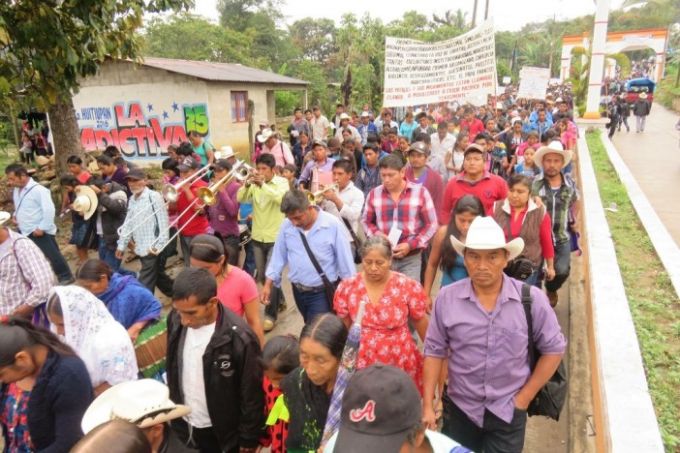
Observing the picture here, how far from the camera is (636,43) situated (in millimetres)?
41156

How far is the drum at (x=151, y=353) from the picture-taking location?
3320mm

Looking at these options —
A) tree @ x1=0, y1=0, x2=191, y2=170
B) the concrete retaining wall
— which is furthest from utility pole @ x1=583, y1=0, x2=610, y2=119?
tree @ x1=0, y1=0, x2=191, y2=170

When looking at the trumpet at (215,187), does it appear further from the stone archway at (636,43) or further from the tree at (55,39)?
the stone archway at (636,43)

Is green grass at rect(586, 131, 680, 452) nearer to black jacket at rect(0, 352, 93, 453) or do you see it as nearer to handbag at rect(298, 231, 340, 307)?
handbag at rect(298, 231, 340, 307)

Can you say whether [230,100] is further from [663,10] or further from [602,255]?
[663,10]

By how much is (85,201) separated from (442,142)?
5.65 meters

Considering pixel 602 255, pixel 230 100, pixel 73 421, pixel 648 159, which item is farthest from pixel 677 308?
pixel 230 100

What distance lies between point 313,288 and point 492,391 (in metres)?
1.91

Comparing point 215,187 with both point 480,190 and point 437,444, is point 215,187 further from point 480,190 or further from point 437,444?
point 437,444

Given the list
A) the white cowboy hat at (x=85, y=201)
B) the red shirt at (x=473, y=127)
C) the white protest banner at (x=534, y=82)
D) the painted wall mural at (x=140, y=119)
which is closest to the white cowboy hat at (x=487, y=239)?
the white cowboy hat at (x=85, y=201)

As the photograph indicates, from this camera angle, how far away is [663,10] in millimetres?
47312

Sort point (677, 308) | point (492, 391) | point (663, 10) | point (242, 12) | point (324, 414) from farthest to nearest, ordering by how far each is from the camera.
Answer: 1. point (663, 10)
2. point (242, 12)
3. point (677, 308)
4. point (492, 391)
5. point (324, 414)

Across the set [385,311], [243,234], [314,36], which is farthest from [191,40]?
[385,311]

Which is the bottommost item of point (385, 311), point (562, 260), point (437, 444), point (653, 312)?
point (653, 312)
